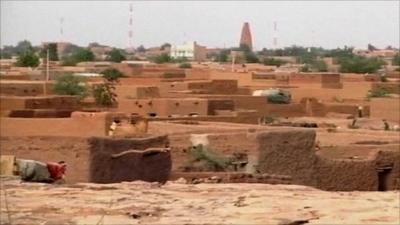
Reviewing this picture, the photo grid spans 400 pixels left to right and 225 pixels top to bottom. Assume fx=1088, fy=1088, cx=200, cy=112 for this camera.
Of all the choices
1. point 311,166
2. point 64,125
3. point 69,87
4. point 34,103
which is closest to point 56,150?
point 311,166

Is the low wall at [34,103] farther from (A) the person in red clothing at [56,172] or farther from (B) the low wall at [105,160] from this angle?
(A) the person in red clothing at [56,172]

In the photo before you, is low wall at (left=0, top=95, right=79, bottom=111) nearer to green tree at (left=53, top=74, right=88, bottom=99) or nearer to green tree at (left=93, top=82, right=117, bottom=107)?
green tree at (left=93, top=82, right=117, bottom=107)

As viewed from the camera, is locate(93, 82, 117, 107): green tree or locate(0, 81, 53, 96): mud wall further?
locate(93, 82, 117, 107): green tree

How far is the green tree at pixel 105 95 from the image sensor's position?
29.1 m

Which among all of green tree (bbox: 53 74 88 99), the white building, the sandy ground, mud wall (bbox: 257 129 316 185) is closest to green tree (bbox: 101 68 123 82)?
green tree (bbox: 53 74 88 99)

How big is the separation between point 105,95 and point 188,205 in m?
21.4

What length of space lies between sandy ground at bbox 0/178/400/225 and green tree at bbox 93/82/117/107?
18.3m

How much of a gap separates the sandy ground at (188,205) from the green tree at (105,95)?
18.3 m

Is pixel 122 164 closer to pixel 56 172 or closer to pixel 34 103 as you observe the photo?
pixel 56 172

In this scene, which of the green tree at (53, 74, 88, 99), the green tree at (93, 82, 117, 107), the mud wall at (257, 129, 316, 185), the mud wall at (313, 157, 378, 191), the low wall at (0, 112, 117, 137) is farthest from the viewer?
the green tree at (53, 74, 88, 99)

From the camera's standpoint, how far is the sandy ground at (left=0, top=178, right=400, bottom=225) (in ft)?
26.5

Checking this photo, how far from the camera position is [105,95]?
30.2 meters

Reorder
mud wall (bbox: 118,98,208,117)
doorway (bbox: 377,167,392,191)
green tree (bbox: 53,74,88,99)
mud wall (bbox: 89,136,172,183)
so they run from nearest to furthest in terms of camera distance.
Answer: mud wall (bbox: 89,136,172,183) < doorway (bbox: 377,167,392,191) < mud wall (bbox: 118,98,208,117) < green tree (bbox: 53,74,88,99)

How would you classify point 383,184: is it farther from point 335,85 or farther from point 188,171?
point 335,85
